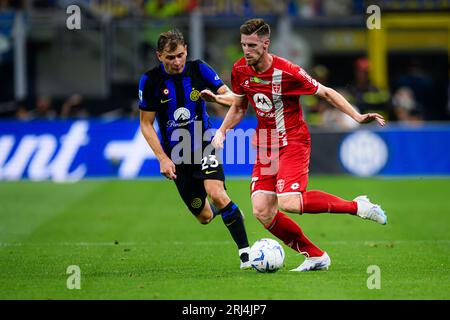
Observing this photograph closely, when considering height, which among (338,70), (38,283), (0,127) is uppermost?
(338,70)

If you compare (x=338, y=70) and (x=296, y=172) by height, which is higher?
(x=338, y=70)

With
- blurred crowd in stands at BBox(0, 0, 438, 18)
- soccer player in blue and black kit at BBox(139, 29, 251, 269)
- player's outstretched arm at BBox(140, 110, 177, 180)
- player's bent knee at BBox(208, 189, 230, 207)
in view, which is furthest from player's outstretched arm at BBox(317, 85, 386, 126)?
blurred crowd in stands at BBox(0, 0, 438, 18)

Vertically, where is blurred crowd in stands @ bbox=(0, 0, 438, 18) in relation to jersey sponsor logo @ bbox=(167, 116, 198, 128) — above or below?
above

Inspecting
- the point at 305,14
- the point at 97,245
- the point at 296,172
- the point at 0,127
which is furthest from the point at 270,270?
the point at 305,14

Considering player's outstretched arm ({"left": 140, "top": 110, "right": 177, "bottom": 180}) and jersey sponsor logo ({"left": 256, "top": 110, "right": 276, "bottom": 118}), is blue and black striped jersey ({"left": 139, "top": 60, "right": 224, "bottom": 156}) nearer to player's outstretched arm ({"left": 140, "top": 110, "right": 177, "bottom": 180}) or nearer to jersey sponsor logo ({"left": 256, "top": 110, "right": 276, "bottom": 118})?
player's outstretched arm ({"left": 140, "top": 110, "right": 177, "bottom": 180})

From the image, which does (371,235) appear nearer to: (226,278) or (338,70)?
(226,278)

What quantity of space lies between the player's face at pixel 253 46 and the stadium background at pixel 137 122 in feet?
7.23

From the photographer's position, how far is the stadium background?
1242 cm

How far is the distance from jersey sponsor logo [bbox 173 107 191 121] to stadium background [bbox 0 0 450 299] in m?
1.47

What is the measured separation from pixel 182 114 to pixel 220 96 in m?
0.54

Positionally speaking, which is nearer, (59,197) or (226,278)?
(226,278)

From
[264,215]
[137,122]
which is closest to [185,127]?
[264,215]

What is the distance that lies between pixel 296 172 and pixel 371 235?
12.8ft

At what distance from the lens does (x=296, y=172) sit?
9039 millimetres
